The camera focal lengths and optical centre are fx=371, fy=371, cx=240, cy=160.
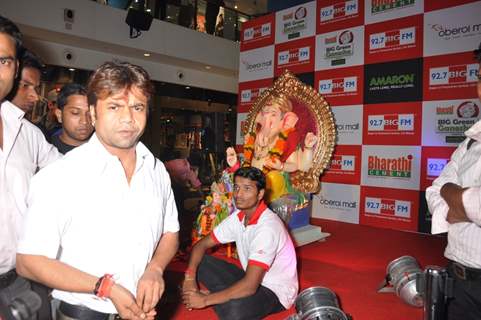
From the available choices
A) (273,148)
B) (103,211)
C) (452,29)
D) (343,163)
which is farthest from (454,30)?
(103,211)

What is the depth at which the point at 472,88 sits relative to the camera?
433cm

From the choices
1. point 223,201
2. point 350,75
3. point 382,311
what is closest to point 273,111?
point 350,75

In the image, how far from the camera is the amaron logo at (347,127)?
5285 mm

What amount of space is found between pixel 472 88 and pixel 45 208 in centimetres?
474

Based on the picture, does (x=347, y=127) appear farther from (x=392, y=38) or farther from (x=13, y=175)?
(x=13, y=175)

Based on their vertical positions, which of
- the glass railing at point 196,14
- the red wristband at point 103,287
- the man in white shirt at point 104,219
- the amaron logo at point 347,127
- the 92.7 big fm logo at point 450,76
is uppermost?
the glass railing at point 196,14

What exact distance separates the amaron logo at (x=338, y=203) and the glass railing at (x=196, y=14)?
4.97 m

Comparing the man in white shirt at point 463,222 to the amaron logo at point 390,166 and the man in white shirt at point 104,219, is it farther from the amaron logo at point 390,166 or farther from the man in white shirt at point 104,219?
the amaron logo at point 390,166

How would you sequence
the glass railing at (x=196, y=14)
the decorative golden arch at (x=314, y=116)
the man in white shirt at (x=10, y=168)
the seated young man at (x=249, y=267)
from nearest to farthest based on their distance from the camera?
the man in white shirt at (x=10, y=168)
the seated young man at (x=249, y=267)
the decorative golden arch at (x=314, y=116)
the glass railing at (x=196, y=14)

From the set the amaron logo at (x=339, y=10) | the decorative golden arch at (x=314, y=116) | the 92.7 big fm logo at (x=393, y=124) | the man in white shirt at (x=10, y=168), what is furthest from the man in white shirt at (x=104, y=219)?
the amaron logo at (x=339, y=10)

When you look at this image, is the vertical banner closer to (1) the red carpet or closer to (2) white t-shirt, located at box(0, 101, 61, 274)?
(1) the red carpet

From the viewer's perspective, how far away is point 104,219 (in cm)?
111

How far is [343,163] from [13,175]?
474 cm

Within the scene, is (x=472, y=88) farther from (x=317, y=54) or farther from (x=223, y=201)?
(x=223, y=201)
